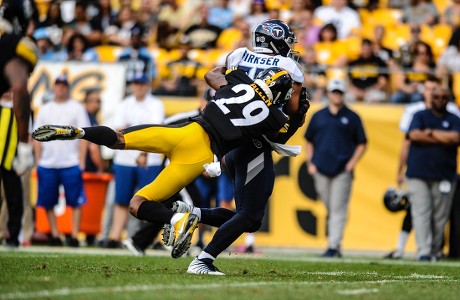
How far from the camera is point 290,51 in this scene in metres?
8.38

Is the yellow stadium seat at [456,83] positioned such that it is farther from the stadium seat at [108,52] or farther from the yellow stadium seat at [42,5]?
the yellow stadium seat at [42,5]

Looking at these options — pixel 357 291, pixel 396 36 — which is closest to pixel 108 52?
pixel 396 36

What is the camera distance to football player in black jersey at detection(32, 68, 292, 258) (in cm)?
748

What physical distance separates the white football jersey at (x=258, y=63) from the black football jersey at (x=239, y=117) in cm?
29

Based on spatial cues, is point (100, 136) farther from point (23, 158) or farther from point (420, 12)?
point (420, 12)

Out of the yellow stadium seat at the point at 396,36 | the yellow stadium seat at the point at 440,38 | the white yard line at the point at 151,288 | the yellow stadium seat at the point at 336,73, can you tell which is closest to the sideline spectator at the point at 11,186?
the white yard line at the point at 151,288

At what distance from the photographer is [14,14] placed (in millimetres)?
7832

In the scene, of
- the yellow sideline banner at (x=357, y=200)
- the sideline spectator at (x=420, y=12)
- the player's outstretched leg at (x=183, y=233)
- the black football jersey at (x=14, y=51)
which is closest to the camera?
the player's outstretched leg at (x=183, y=233)

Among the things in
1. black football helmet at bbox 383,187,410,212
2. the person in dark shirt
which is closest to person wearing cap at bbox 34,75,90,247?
black football helmet at bbox 383,187,410,212

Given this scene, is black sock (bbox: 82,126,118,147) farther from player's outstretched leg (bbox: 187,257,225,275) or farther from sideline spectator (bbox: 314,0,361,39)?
sideline spectator (bbox: 314,0,361,39)

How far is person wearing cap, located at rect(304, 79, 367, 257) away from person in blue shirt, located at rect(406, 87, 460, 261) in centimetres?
84

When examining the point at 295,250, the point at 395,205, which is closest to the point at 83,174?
the point at 295,250

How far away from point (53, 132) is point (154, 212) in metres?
0.95

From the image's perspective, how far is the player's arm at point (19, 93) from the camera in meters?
7.52
